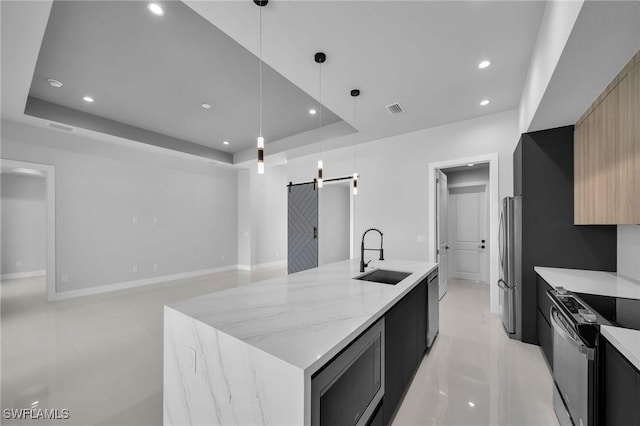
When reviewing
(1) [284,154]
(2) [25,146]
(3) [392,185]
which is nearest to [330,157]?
(1) [284,154]

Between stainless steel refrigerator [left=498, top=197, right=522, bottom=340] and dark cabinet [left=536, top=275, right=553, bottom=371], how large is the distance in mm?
171

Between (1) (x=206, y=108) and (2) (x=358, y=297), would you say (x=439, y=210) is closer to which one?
(2) (x=358, y=297)

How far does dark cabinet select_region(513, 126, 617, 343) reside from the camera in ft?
8.25

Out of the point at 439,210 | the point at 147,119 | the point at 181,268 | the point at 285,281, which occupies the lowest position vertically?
the point at 181,268

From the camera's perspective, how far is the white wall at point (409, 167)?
3.62m

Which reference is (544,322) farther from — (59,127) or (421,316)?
(59,127)

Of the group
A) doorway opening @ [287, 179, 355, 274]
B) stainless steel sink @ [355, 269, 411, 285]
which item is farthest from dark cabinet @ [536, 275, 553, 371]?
doorway opening @ [287, 179, 355, 274]

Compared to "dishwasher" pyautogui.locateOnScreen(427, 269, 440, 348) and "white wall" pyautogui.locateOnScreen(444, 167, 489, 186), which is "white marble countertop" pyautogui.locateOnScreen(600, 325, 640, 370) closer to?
"dishwasher" pyautogui.locateOnScreen(427, 269, 440, 348)

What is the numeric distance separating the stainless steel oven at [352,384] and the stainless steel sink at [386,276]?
1.04 m

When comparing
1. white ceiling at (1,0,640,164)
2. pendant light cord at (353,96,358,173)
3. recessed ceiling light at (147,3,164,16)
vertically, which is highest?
recessed ceiling light at (147,3,164,16)

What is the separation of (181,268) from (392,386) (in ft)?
19.4

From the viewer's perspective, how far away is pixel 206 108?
4.10 m

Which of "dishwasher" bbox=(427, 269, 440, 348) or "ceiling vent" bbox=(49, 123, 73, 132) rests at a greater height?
"ceiling vent" bbox=(49, 123, 73, 132)

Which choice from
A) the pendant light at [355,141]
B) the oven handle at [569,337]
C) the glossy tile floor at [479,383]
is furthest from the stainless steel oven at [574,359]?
the pendant light at [355,141]
